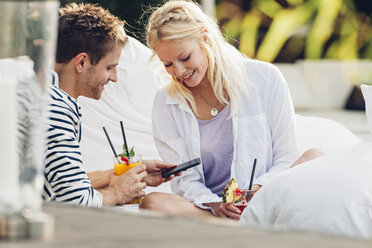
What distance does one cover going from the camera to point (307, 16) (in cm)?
595

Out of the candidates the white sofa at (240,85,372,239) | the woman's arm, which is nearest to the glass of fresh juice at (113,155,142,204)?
the woman's arm

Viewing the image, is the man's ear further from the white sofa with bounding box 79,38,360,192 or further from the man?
the white sofa with bounding box 79,38,360,192

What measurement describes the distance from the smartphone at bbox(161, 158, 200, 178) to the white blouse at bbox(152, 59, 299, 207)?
0.15m

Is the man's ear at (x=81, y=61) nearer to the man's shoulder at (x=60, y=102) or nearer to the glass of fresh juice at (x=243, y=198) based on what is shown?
the man's shoulder at (x=60, y=102)

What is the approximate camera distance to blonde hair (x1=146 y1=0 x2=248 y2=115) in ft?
7.93

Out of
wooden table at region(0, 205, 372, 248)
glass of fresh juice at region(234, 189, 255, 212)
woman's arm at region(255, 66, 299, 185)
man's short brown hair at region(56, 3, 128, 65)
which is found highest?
man's short brown hair at region(56, 3, 128, 65)

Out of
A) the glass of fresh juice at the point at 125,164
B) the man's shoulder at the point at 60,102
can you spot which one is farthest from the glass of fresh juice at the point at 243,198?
the man's shoulder at the point at 60,102

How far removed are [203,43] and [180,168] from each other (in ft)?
1.61

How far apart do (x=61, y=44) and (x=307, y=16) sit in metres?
4.07

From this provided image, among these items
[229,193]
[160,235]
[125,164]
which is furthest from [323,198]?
[125,164]

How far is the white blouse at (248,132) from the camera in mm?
2455

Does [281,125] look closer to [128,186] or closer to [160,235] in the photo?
[128,186]

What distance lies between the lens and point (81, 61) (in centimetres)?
220

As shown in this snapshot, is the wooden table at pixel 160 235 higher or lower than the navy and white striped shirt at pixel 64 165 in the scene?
higher
